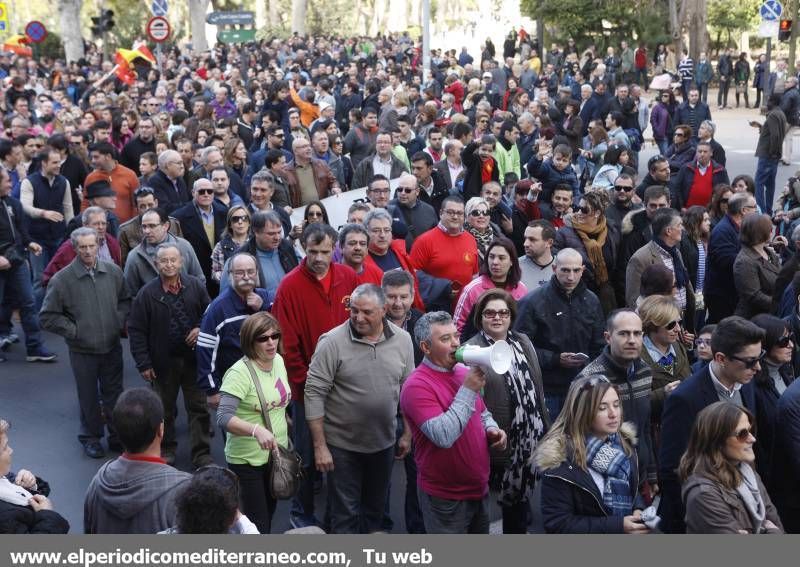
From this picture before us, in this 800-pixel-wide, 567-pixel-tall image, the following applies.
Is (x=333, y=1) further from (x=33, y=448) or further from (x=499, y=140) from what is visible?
(x=33, y=448)

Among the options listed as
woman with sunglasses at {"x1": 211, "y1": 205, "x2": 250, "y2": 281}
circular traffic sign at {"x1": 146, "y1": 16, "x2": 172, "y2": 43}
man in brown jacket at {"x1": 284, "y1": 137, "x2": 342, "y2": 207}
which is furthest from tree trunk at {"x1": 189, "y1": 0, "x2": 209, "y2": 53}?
woman with sunglasses at {"x1": 211, "y1": 205, "x2": 250, "y2": 281}

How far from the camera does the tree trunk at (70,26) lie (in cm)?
3903

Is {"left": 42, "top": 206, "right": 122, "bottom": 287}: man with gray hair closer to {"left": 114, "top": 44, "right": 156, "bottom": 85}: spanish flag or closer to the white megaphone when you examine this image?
the white megaphone

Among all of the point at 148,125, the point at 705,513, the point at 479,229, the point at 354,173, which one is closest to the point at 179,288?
the point at 479,229

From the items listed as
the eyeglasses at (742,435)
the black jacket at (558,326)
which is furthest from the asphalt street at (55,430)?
the eyeglasses at (742,435)

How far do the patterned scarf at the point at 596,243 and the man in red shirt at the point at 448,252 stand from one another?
0.89 m

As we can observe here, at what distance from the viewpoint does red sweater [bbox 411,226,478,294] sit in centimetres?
821

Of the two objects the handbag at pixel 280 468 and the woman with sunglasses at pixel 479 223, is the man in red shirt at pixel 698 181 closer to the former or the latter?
the woman with sunglasses at pixel 479 223

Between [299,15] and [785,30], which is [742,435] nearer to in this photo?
[785,30]

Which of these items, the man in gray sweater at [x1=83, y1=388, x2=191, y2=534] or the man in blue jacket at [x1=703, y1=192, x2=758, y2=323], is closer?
the man in gray sweater at [x1=83, y1=388, x2=191, y2=534]

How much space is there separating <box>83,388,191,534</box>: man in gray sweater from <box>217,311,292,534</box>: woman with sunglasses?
1162 millimetres

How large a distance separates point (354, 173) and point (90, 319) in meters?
5.10

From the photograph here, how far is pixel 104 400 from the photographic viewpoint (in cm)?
805

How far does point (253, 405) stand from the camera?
18.5 ft
